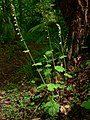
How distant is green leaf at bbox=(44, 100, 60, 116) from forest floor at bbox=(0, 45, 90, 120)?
21 centimetres

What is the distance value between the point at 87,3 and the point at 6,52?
317 cm

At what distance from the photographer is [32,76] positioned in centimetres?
474

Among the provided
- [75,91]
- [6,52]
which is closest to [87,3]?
[75,91]

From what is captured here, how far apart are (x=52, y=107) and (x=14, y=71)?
221 cm

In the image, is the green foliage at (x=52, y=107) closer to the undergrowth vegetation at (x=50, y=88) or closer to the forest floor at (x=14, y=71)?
the undergrowth vegetation at (x=50, y=88)

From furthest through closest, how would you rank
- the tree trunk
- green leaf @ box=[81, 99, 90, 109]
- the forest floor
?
A: the tree trunk → the forest floor → green leaf @ box=[81, 99, 90, 109]

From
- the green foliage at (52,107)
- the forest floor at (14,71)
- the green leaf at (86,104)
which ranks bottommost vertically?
the forest floor at (14,71)

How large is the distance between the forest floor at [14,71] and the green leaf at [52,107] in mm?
212

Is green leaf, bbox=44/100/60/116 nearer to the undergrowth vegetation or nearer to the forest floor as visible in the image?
the undergrowth vegetation

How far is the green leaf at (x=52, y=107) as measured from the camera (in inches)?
130

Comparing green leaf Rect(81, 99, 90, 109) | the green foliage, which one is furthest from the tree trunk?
green leaf Rect(81, 99, 90, 109)

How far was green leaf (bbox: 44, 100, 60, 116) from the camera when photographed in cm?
331

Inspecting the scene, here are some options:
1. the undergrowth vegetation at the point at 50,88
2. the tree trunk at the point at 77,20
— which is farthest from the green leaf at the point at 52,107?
the tree trunk at the point at 77,20

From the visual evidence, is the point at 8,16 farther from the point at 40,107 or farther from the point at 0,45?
the point at 40,107
